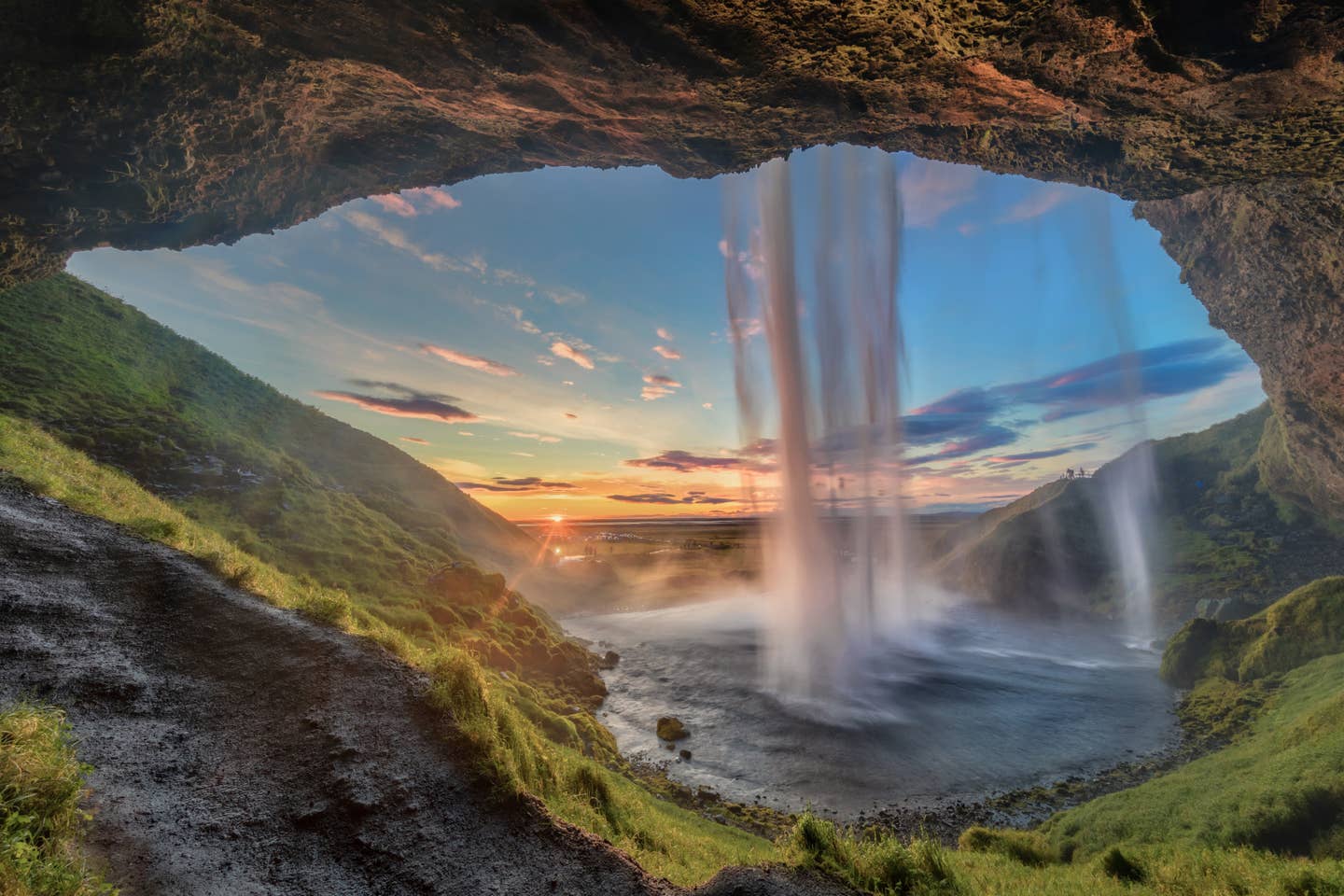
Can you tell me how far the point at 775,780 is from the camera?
24.0 m

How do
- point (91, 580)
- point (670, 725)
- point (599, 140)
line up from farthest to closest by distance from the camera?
1. point (670, 725)
2. point (599, 140)
3. point (91, 580)

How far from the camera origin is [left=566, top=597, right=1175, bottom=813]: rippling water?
2431cm

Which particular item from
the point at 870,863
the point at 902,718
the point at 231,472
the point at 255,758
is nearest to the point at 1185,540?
the point at 902,718

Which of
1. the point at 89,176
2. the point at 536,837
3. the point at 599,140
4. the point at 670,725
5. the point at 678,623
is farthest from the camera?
the point at 678,623

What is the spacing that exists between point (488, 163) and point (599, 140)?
584 centimetres

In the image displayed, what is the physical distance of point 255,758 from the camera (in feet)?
23.6

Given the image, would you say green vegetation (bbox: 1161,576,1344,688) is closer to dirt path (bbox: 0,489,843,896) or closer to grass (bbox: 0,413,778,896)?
grass (bbox: 0,413,778,896)

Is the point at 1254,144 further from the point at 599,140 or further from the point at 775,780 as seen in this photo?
the point at 775,780

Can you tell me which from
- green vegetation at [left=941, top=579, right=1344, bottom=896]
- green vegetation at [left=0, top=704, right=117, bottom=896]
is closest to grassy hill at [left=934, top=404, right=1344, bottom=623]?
green vegetation at [left=941, top=579, right=1344, bottom=896]

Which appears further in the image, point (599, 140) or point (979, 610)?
point (979, 610)

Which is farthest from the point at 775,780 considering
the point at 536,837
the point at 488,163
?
the point at 488,163

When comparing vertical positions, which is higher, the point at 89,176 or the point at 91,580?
the point at 89,176

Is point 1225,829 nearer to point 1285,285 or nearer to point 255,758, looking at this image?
point 255,758

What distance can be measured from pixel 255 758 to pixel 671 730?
2596 centimetres
